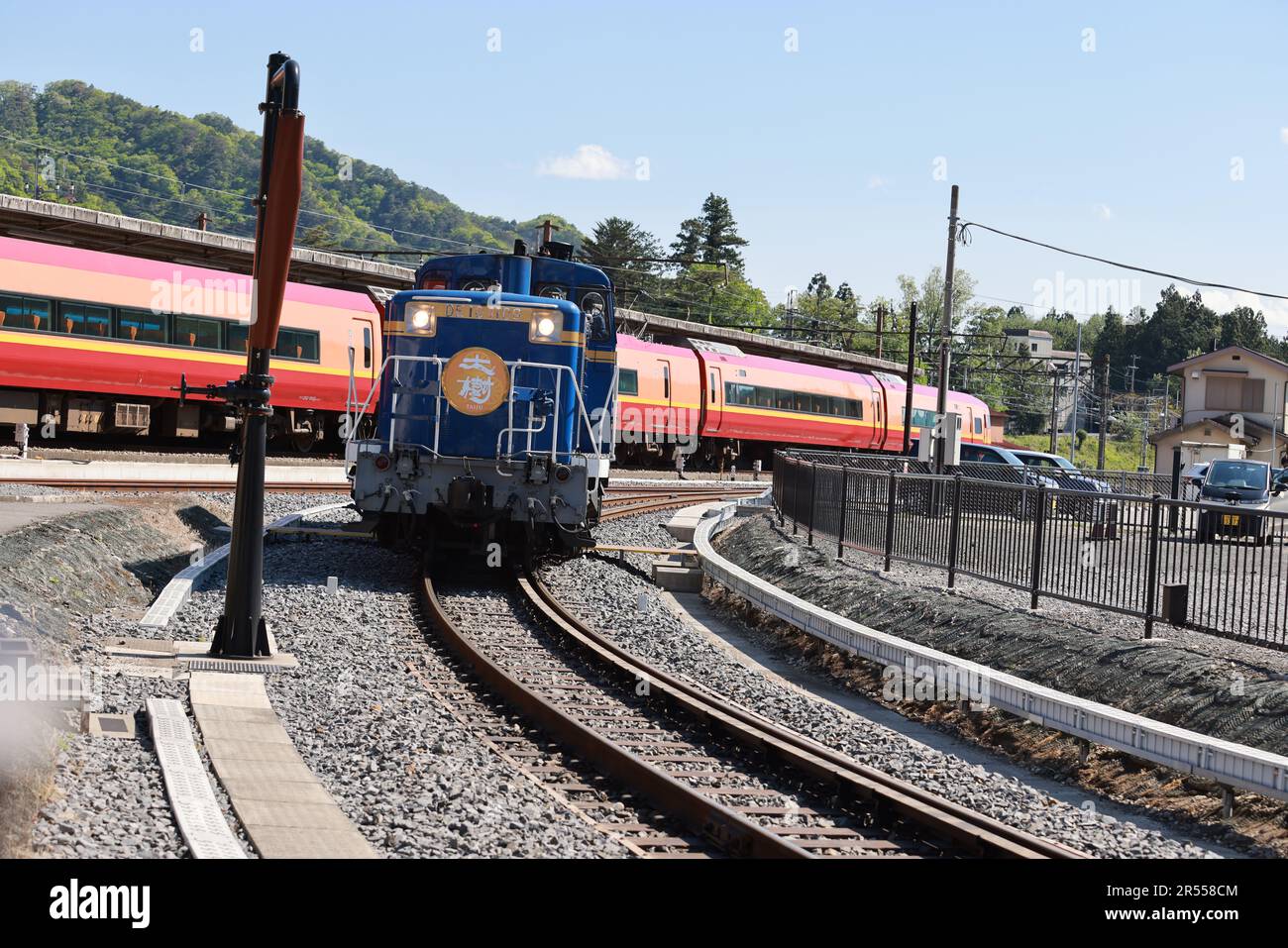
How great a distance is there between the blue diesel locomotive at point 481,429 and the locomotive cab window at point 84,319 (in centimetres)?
1180

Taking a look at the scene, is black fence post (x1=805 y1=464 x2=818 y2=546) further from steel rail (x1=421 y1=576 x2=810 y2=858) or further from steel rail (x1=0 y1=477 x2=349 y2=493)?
steel rail (x1=0 y1=477 x2=349 y2=493)

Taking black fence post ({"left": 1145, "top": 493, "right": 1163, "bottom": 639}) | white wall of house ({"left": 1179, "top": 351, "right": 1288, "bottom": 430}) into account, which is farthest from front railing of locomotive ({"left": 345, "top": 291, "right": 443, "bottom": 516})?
white wall of house ({"left": 1179, "top": 351, "right": 1288, "bottom": 430})

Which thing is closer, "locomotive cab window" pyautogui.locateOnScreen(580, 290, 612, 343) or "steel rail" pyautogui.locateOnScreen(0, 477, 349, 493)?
"locomotive cab window" pyautogui.locateOnScreen(580, 290, 612, 343)

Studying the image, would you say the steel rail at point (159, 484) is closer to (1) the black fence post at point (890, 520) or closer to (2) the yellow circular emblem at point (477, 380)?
(2) the yellow circular emblem at point (477, 380)

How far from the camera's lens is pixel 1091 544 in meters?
12.2

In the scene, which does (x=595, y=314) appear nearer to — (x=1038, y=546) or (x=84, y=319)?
(x=1038, y=546)

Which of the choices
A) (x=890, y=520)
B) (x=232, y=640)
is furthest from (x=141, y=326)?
(x=232, y=640)

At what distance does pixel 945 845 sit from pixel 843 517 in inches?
438

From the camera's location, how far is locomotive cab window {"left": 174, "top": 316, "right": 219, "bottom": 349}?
26.4 m

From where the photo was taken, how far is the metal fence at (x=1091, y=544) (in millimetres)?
10531

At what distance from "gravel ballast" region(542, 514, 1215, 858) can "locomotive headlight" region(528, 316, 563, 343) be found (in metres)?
2.94
